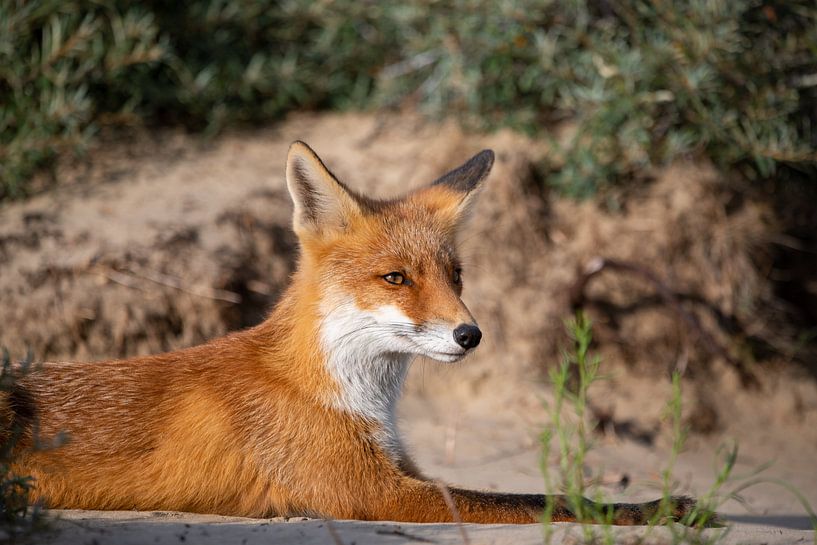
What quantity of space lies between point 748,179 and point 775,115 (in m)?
0.89

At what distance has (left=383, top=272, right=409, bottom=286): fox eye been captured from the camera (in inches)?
149

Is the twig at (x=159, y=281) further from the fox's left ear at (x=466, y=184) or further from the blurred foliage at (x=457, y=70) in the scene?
the fox's left ear at (x=466, y=184)

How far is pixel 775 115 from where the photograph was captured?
6348 mm

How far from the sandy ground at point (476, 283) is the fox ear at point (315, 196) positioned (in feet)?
6.63

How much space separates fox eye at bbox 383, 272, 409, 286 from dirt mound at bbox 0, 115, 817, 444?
7.85 feet

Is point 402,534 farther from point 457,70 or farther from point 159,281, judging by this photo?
point 457,70

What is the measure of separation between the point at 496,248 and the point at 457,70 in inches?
60.3

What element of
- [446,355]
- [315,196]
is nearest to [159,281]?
[315,196]

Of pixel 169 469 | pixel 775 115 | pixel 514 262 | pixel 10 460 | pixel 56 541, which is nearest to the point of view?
pixel 56 541

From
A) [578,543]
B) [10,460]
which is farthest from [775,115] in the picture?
[10,460]

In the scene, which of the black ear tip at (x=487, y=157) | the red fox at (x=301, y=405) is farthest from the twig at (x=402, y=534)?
the black ear tip at (x=487, y=157)

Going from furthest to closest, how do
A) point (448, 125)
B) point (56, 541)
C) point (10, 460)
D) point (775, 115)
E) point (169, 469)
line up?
point (448, 125)
point (775, 115)
point (169, 469)
point (10, 460)
point (56, 541)

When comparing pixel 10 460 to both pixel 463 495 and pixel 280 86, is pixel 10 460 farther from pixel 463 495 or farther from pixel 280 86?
pixel 280 86

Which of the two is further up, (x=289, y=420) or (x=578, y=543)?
(x=289, y=420)
